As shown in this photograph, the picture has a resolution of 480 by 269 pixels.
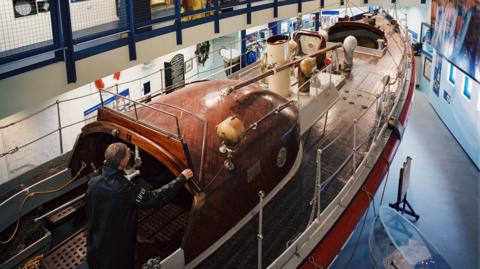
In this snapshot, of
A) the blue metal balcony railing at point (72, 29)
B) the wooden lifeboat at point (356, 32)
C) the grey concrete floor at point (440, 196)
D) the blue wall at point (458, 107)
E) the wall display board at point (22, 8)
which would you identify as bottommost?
the grey concrete floor at point (440, 196)

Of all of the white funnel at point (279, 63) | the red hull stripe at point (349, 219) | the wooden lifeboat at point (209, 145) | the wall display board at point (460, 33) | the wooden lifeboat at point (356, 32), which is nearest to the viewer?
the wooden lifeboat at point (209, 145)

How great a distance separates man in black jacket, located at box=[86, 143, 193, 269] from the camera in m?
2.54

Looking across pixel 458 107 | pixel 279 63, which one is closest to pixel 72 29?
pixel 279 63

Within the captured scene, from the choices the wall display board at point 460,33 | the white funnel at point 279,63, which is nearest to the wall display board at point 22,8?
the white funnel at point 279,63

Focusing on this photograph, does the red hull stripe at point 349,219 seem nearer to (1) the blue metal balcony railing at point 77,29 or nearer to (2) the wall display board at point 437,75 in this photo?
(1) the blue metal balcony railing at point 77,29

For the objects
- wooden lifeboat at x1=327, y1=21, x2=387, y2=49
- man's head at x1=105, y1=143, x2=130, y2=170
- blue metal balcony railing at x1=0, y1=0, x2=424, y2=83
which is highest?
blue metal balcony railing at x1=0, y1=0, x2=424, y2=83

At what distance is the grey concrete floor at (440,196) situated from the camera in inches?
200

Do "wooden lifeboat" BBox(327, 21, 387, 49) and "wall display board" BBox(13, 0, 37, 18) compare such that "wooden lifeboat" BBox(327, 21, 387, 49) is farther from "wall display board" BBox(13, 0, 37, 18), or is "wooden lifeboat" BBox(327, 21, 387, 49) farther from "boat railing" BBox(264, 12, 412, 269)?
"wall display board" BBox(13, 0, 37, 18)

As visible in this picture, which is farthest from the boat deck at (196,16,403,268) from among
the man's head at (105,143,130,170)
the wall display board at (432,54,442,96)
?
the wall display board at (432,54,442,96)

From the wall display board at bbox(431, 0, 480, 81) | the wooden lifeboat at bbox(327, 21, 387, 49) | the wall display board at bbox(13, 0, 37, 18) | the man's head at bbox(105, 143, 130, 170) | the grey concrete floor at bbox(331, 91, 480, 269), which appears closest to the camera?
the man's head at bbox(105, 143, 130, 170)

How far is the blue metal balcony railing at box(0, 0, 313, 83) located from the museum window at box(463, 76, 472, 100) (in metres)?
4.67

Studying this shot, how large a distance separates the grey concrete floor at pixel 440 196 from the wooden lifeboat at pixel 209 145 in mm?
1238

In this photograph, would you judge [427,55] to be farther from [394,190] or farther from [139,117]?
[139,117]

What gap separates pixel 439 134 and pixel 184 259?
7334 mm
